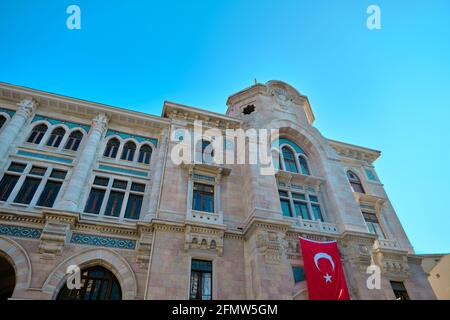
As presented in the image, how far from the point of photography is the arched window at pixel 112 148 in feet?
59.1

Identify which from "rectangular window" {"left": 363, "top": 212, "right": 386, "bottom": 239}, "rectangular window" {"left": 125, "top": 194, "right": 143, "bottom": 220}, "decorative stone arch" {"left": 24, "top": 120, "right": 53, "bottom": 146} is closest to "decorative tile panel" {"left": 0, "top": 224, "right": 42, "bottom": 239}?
"rectangular window" {"left": 125, "top": 194, "right": 143, "bottom": 220}

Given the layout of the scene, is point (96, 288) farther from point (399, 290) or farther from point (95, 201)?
point (399, 290)

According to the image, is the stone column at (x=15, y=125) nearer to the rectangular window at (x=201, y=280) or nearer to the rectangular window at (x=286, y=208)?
the rectangular window at (x=201, y=280)

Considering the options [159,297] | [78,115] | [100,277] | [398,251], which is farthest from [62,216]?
[398,251]

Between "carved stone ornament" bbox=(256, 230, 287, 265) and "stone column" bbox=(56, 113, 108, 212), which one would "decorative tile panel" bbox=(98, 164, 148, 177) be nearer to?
"stone column" bbox=(56, 113, 108, 212)

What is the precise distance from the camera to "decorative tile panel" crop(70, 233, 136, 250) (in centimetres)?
1359

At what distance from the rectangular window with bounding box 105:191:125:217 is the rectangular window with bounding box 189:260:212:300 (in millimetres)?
5503

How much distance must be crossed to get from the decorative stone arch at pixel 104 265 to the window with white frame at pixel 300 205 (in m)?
9.67

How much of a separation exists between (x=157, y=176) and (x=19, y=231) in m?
7.41

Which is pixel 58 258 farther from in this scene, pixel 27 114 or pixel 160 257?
pixel 27 114

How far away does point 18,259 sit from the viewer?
12.2m

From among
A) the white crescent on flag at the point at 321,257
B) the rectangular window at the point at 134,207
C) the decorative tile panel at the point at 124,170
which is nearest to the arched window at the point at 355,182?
the white crescent on flag at the point at 321,257

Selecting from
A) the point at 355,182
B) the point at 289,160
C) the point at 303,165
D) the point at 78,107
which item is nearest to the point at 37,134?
the point at 78,107
